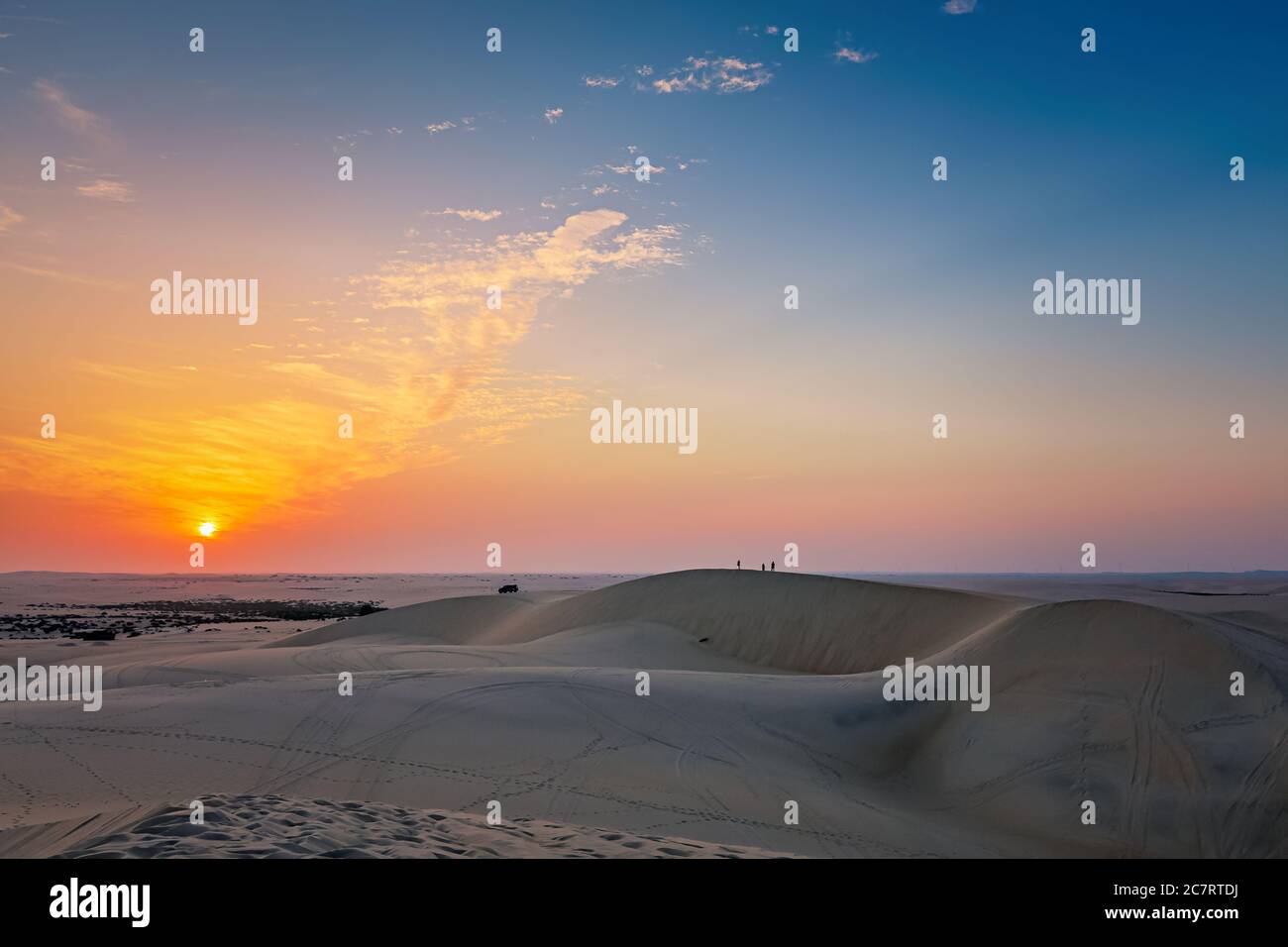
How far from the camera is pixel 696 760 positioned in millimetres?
11570

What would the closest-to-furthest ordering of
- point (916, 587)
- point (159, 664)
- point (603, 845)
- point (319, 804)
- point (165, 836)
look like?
point (165, 836), point (603, 845), point (319, 804), point (159, 664), point (916, 587)

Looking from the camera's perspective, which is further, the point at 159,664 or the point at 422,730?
the point at 159,664

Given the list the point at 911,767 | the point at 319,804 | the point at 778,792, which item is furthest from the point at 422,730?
the point at 911,767

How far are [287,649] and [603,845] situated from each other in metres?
18.2

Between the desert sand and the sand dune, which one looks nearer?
the sand dune

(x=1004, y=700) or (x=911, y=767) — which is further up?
(x=1004, y=700)

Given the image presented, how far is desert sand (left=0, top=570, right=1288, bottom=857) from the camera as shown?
7469 millimetres

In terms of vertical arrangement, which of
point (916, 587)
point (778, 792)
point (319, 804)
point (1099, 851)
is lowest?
point (1099, 851)

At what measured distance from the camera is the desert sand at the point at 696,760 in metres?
7.47

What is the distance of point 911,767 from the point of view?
13.2m

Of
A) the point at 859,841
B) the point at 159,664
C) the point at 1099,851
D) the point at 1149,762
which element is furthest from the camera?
the point at 159,664

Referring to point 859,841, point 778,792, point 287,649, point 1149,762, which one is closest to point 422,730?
point 778,792

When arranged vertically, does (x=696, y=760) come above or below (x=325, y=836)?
below
